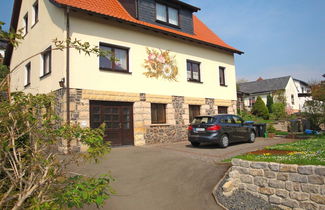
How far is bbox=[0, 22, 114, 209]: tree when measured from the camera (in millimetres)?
2256

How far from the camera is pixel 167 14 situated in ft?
50.7

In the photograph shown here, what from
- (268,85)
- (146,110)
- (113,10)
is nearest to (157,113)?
(146,110)

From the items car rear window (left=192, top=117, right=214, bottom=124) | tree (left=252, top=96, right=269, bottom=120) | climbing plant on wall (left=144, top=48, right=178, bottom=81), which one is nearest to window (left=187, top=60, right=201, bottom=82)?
climbing plant on wall (left=144, top=48, right=178, bottom=81)

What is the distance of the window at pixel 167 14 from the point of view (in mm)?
15133

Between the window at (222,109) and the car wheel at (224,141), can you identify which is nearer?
the car wheel at (224,141)

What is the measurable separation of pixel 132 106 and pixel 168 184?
23.6 feet

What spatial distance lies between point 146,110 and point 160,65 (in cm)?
298

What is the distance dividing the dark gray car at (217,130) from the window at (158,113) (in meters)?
2.91

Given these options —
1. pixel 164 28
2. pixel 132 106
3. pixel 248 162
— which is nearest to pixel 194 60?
pixel 164 28

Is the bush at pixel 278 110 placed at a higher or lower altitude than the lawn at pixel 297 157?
higher

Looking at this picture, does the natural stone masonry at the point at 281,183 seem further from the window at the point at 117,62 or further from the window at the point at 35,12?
the window at the point at 35,12

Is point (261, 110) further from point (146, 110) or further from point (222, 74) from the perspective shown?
point (146, 110)

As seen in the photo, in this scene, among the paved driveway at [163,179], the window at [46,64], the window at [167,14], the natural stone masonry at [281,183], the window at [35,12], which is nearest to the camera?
the natural stone masonry at [281,183]

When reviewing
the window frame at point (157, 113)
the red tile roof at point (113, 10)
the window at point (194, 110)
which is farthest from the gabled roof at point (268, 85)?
the window frame at point (157, 113)
